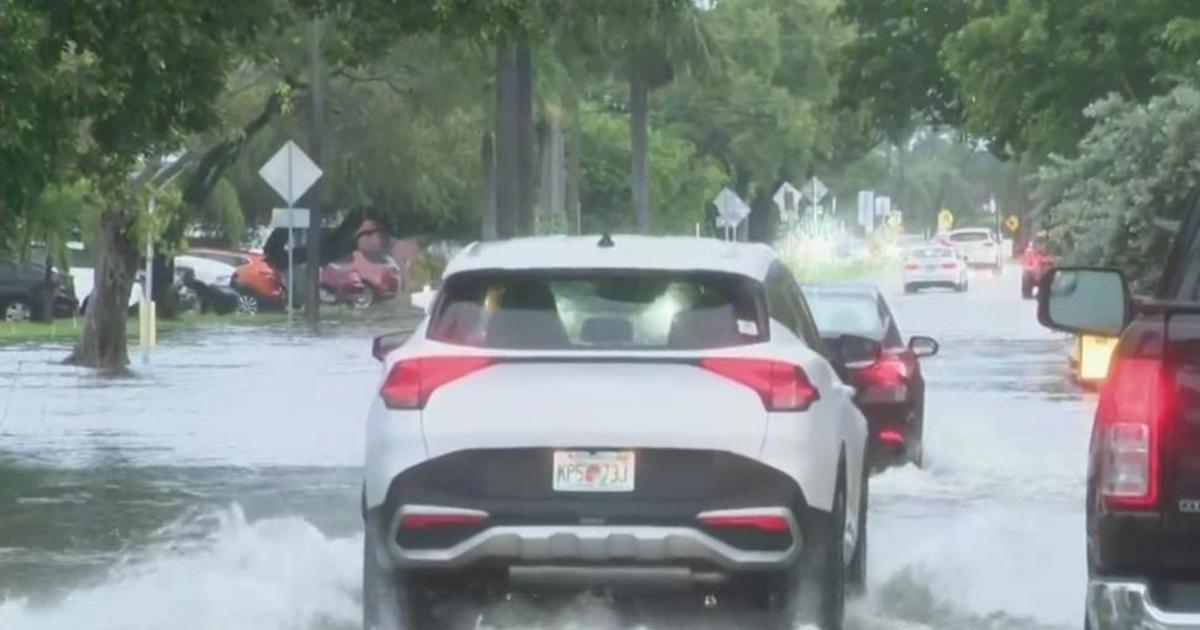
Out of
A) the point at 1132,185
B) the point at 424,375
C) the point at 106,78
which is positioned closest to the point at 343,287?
the point at 1132,185

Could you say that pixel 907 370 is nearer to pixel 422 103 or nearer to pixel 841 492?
pixel 841 492

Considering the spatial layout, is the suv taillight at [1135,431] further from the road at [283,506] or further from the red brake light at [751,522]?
the road at [283,506]

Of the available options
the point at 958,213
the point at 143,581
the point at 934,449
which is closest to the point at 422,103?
the point at 934,449

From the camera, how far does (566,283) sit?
456 inches

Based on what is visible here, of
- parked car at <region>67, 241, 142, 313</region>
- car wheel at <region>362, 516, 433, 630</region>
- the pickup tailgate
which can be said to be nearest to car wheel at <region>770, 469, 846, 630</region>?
car wheel at <region>362, 516, 433, 630</region>

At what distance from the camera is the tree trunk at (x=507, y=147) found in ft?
140

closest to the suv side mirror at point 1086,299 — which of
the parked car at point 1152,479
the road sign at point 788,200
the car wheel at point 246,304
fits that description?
the parked car at point 1152,479

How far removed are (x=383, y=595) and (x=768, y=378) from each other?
67.3 inches

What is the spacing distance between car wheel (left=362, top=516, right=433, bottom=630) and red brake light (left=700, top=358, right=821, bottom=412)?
1.43m

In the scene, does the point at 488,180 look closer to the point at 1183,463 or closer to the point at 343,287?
the point at 343,287

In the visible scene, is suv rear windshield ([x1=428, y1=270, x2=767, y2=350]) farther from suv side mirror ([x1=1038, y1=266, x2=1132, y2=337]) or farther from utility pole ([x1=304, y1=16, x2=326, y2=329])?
utility pole ([x1=304, y1=16, x2=326, y2=329])

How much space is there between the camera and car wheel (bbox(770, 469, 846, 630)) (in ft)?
37.5

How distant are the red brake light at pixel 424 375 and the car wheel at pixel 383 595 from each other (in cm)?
52

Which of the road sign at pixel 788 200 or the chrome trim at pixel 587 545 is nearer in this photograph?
the chrome trim at pixel 587 545
